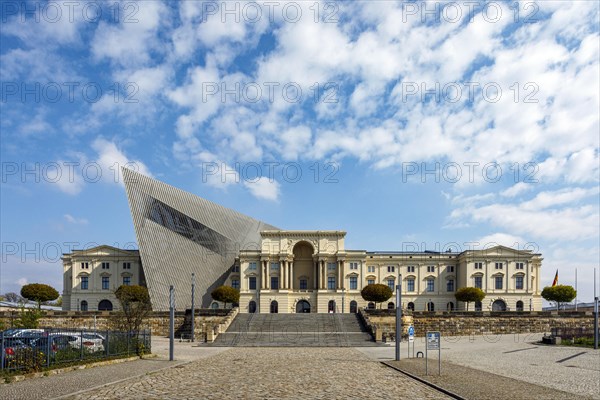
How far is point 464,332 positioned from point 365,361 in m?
30.8

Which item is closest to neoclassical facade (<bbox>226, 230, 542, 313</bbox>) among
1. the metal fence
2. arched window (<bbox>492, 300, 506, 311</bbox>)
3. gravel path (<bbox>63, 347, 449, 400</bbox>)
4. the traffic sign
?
arched window (<bbox>492, 300, 506, 311</bbox>)

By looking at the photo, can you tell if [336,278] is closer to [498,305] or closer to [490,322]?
[498,305]

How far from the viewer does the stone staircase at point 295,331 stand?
4381 centimetres

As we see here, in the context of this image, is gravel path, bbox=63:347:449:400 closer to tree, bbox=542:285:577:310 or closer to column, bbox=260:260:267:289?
column, bbox=260:260:267:289

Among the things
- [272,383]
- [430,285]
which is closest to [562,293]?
[430,285]

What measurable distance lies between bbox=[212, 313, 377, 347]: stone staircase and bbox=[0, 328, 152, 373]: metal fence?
15.7m

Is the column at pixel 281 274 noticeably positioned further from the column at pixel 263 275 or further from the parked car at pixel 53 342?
the parked car at pixel 53 342

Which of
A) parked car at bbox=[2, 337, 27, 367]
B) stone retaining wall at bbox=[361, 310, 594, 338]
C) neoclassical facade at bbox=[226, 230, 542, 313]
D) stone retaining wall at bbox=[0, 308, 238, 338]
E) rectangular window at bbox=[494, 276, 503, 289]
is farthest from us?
rectangular window at bbox=[494, 276, 503, 289]

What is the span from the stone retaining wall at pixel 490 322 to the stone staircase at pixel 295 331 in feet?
13.6

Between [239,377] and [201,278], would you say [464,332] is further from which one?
[239,377]

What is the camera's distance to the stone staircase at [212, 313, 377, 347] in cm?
4381

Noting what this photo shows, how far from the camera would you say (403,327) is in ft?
174

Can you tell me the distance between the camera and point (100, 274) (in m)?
79.5

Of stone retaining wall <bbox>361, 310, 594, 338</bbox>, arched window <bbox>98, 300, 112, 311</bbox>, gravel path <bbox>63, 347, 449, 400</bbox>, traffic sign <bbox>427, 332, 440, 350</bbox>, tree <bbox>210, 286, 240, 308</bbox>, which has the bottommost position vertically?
arched window <bbox>98, 300, 112, 311</bbox>
